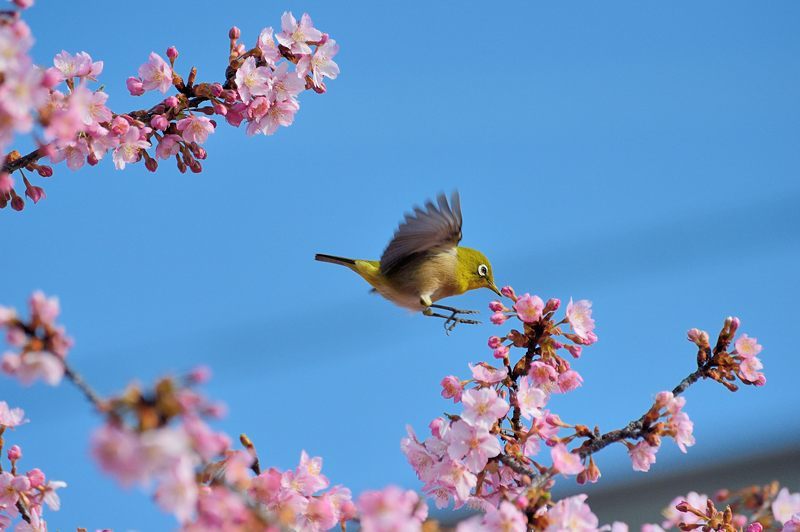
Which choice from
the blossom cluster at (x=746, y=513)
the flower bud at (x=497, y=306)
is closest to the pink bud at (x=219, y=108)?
the flower bud at (x=497, y=306)

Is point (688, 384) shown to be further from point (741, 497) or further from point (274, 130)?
point (274, 130)

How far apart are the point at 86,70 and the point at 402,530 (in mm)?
1823

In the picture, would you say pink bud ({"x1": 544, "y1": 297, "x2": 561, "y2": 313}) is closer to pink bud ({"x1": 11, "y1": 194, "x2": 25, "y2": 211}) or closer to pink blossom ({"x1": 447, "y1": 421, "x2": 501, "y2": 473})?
pink blossom ({"x1": 447, "y1": 421, "x2": 501, "y2": 473})

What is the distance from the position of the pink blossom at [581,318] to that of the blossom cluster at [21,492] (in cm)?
148

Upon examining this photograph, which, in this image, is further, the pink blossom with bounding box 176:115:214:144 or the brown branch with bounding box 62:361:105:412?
the pink blossom with bounding box 176:115:214:144

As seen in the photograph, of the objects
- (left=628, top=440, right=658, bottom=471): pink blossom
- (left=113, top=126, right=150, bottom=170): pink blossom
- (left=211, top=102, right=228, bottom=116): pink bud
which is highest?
(left=211, top=102, right=228, bottom=116): pink bud

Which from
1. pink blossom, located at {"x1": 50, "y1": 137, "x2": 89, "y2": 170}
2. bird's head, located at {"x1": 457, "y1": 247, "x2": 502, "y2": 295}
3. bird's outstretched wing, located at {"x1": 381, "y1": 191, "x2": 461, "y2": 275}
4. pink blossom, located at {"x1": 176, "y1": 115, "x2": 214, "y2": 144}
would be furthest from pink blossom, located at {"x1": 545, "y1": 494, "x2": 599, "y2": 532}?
bird's head, located at {"x1": 457, "y1": 247, "x2": 502, "y2": 295}

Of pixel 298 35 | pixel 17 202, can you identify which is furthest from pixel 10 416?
pixel 298 35

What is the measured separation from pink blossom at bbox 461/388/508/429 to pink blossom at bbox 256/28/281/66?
4.54 ft

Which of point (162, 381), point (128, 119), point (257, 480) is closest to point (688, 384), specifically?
point (257, 480)

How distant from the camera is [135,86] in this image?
2.91 m

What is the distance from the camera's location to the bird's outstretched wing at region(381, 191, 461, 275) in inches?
130

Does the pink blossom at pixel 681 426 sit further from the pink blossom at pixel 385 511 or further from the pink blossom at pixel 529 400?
the pink blossom at pixel 385 511

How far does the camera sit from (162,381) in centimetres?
119
